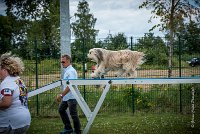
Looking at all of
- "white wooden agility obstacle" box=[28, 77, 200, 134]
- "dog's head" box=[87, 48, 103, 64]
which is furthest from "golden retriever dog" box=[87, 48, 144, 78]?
"white wooden agility obstacle" box=[28, 77, 200, 134]

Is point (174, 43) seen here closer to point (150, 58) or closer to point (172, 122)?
point (150, 58)

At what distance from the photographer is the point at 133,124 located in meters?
9.98

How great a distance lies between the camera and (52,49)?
11875 millimetres

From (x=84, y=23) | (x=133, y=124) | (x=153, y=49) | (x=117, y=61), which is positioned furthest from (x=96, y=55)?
(x=84, y=23)

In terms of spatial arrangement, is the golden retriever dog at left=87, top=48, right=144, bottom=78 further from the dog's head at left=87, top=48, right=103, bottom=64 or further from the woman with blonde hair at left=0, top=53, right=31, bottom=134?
the woman with blonde hair at left=0, top=53, right=31, bottom=134

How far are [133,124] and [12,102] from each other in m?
6.02

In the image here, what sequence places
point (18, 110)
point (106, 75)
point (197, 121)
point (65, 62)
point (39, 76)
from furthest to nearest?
point (106, 75) < point (39, 76) < point (197, 121) < point (65, 62) < point (18, 110)

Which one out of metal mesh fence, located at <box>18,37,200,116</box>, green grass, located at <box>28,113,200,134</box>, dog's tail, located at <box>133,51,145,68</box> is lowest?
green grass, located at <box>28,113,200,134</box>

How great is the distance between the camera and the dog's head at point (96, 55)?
476 inches

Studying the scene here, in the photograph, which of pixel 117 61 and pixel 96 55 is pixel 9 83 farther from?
pixel 117 61

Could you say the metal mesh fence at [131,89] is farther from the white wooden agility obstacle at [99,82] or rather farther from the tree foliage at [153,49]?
the white wooden agility obstacle at [99,82]

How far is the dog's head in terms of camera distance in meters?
12.1

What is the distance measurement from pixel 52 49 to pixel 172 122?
466cm

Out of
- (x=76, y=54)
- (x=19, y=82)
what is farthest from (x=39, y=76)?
(x=19, y=82)
